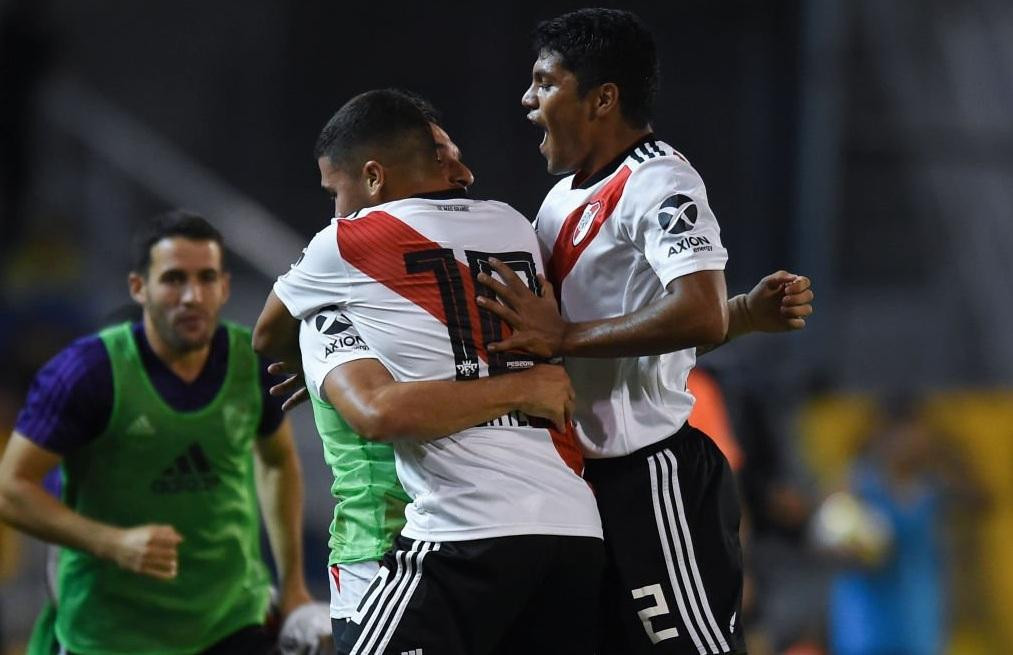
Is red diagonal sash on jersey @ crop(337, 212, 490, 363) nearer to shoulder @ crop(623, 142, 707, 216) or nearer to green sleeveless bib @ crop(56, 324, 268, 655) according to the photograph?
shoulder @ crop(623, 142, 707, 216)

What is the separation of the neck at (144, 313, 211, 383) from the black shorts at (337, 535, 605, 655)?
1.72 m

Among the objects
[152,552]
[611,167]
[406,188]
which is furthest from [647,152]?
[152,552]

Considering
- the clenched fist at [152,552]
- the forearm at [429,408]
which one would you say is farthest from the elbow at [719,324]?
the clenched fist at [152,552]

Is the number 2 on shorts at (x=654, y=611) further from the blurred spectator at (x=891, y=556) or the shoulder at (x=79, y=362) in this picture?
the blurred spectator at (x=891, y=556)

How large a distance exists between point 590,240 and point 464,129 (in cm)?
899

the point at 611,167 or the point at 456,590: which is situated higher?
the point at 611,167

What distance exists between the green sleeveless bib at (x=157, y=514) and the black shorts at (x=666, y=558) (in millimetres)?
1595

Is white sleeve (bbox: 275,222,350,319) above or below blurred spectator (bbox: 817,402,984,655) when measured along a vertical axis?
above

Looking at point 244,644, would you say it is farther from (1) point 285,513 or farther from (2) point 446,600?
(2) point 446,600

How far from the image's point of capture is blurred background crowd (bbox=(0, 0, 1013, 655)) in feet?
29.8

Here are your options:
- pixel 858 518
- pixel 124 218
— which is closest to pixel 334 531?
pixel 858 518

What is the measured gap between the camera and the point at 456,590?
347 cm

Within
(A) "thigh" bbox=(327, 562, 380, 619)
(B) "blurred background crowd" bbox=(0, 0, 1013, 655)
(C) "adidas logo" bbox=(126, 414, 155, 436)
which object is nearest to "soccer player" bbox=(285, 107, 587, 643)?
(A) "thigh" bbox=(327, 562, 380, 619)

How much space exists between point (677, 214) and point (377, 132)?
30.9 inches
